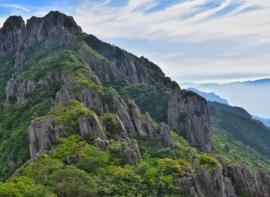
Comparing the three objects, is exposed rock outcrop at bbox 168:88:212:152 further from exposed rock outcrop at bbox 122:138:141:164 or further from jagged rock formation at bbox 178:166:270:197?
exposed rock outcrop at bbox 122:138:141:164

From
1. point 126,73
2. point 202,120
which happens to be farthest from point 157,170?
point 126,73

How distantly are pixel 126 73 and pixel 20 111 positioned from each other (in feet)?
211

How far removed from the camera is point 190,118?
16900 cm

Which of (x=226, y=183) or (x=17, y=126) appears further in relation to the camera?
(x=17, y=126)

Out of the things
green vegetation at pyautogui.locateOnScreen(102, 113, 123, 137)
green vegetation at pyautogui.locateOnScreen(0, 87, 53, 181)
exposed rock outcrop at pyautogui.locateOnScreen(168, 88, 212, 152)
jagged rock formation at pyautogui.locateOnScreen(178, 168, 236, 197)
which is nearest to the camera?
jagged rock formation at pyautogui.locateOnScreen(178, 168, 236, 197)

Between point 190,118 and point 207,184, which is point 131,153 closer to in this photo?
point 207,184

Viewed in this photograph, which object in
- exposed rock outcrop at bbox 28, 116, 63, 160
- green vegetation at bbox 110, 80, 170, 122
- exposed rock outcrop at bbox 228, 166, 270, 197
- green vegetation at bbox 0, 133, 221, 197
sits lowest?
exposed rock outcrop at bbox 228, 166, 270, 197

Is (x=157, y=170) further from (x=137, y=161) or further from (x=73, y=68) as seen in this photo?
(x=73, y=68)

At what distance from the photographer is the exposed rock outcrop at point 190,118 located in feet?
545

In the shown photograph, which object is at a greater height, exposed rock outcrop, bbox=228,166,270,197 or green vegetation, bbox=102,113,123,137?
green vegetation, bbox=102,113,123,137

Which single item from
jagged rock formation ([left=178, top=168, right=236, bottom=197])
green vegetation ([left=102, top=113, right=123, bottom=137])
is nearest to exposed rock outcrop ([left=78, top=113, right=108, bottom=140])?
green vegetation ([left=102, top=113, right=123, bottom=137])

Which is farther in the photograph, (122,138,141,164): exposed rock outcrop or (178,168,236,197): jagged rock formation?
(122,138,141,164): exposed rock outcrop

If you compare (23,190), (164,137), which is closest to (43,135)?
(23,190)

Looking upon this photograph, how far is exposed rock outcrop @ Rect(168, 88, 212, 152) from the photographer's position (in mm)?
166125
